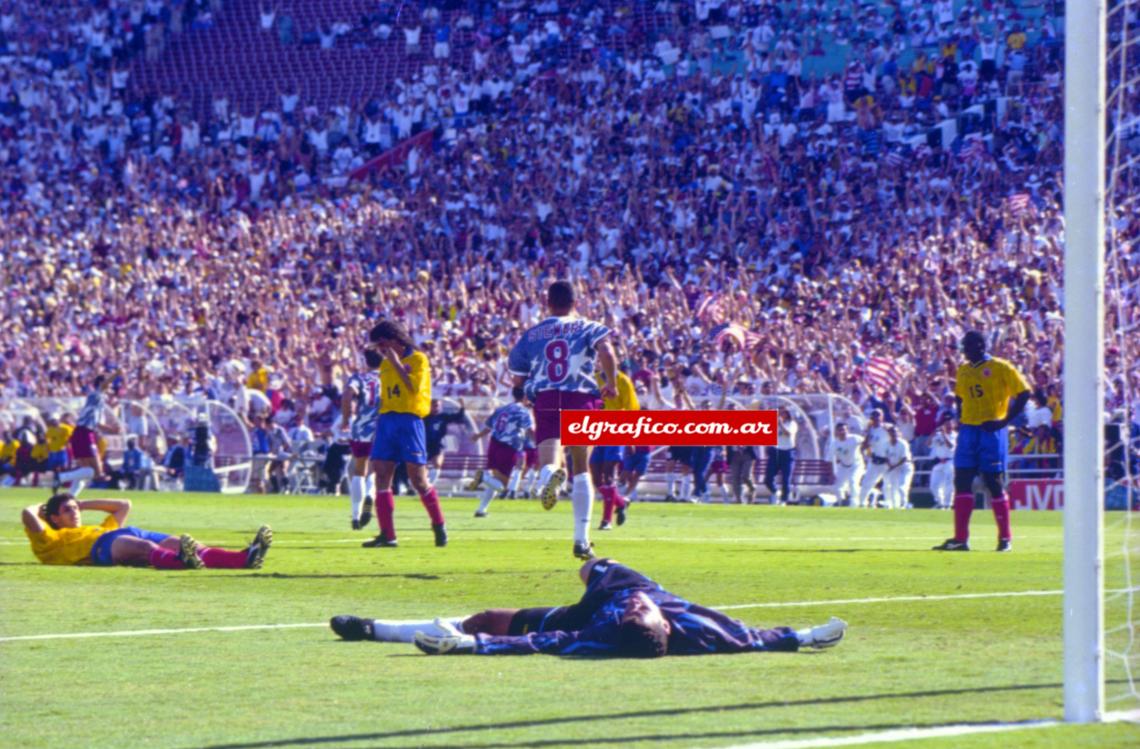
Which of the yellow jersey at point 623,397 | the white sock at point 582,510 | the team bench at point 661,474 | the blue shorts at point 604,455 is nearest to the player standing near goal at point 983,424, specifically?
the white sock at point 582,510

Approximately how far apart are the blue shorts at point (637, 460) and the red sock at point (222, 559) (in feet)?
56.0

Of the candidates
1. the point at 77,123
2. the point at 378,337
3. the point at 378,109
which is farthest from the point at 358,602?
the point at 77,123

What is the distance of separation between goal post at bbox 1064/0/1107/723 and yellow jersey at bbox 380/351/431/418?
1165 centimetres

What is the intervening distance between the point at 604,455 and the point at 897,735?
16880 millimetres

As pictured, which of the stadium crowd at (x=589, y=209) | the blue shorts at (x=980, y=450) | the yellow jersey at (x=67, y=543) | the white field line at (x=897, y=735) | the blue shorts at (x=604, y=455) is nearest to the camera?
the white field line at (x=897, y=735)

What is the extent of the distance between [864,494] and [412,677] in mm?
24601

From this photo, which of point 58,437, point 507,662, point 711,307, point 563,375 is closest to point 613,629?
point 507,662

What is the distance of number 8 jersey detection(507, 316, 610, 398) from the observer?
52.2ft

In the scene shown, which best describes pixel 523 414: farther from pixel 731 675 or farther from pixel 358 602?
pixel 731 675

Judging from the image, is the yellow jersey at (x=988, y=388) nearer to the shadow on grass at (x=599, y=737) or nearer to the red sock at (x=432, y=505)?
the red sock at (x=432, y=505)

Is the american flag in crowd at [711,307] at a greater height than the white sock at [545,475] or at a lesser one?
greater

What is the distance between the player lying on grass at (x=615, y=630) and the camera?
29.7 ft

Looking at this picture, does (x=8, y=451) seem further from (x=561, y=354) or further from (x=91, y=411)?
(x=561, y=354)

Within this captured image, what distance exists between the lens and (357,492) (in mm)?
21469
